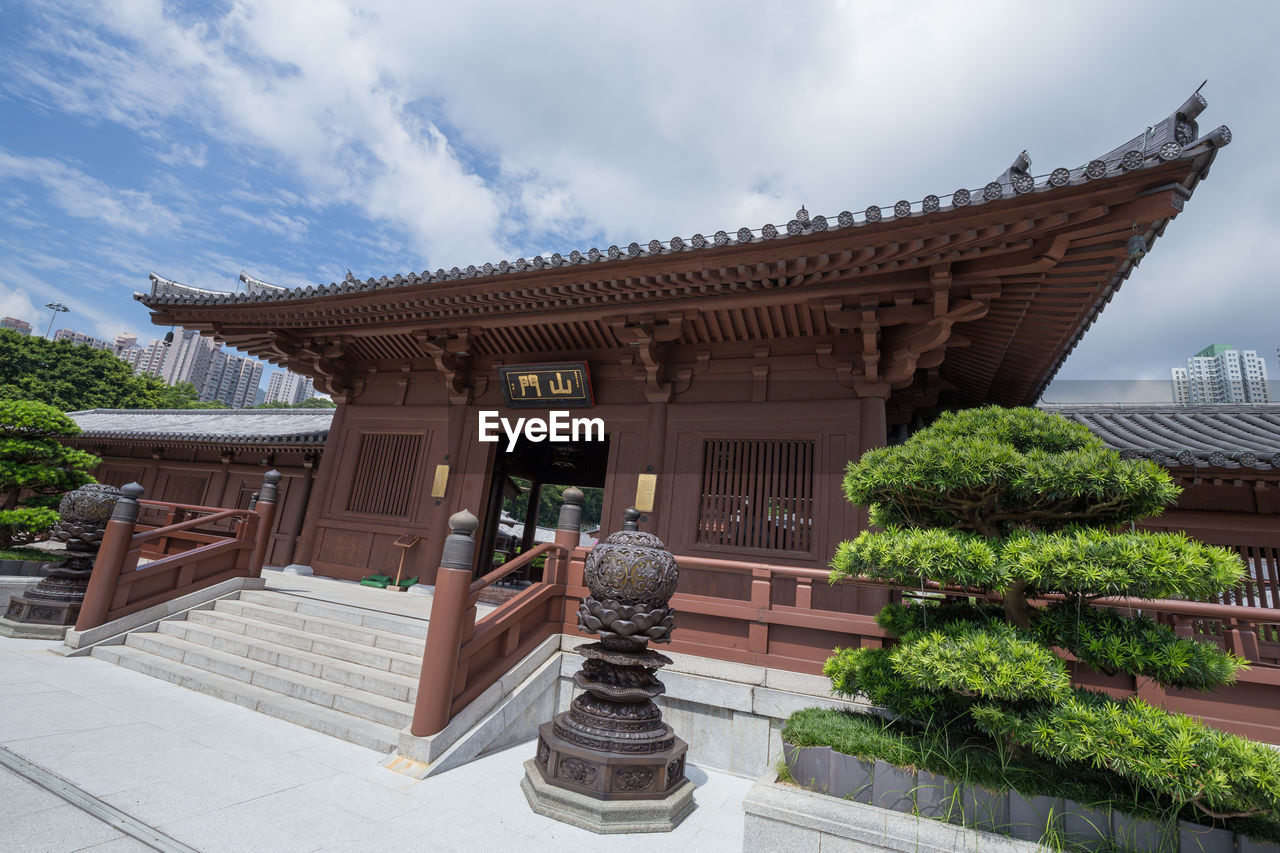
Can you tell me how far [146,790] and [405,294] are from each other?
632cm

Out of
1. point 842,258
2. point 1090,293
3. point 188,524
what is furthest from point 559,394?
point 1090,293

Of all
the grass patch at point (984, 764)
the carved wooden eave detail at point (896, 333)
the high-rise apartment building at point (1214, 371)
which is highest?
the high-rise apartment building at point (1214, 371)

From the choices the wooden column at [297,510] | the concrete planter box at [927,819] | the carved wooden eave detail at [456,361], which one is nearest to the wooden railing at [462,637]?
the concrete planter box at [927,819]

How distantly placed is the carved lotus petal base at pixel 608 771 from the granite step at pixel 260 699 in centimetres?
151

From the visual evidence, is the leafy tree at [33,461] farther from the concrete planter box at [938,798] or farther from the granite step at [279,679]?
the concrete planter box at [938,798]

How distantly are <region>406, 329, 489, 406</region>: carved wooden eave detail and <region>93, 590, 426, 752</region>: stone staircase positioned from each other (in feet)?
12.7

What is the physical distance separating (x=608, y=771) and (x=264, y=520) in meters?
6.87

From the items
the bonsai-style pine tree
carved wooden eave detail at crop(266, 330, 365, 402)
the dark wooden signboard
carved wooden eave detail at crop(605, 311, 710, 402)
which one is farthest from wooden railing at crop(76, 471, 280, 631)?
the bonsai-style pine tree

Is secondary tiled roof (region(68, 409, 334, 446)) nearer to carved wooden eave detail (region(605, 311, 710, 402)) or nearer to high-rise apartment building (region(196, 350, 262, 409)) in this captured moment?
carved wooden eave detail (region(605, 311, 710, 402))

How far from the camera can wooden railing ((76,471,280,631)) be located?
6766 mm

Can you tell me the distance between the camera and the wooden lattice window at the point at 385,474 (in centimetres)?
1003

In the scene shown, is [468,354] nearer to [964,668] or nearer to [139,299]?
[139,299]

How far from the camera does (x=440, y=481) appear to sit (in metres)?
9.45

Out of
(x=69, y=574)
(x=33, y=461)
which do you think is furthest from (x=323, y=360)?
(x=33, y=461)
